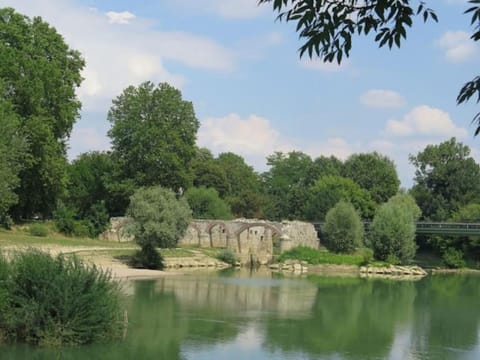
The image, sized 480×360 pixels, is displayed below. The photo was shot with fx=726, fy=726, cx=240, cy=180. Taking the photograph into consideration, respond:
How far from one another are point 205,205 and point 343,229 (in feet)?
42.9

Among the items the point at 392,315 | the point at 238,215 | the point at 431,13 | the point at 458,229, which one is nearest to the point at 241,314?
the point at 392,315

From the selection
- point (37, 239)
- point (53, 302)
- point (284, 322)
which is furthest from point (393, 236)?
point (53, 302)

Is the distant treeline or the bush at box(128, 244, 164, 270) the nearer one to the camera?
the bush at box(128, 244, 164, 270)

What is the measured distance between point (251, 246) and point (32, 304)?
3826 cm

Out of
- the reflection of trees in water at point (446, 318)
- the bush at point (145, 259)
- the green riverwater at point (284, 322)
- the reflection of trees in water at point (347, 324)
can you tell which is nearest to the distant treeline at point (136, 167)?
the bush at point (145, 259)

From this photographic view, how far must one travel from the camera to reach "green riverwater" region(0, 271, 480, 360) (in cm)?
1822

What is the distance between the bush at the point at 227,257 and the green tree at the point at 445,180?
2426 centimetres

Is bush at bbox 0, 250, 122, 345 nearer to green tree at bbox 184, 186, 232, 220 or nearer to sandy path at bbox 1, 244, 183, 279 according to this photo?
sandy path at bbox 1, 244, 183, 279

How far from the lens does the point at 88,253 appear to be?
126ft

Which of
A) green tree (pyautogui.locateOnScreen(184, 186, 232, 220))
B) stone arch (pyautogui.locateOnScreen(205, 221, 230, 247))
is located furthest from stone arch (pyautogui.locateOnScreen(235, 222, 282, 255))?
green tree (pyautogui.locateOnScreen(184, 186, 232, 220))

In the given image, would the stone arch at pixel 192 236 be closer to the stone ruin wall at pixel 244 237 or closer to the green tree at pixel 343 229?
the stone ruin wall at pixel 244 237

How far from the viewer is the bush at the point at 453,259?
2276 inches

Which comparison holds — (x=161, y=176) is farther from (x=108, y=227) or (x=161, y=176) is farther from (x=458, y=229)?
(x=458, y=229)

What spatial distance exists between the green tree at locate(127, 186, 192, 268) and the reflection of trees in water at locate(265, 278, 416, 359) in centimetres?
813
